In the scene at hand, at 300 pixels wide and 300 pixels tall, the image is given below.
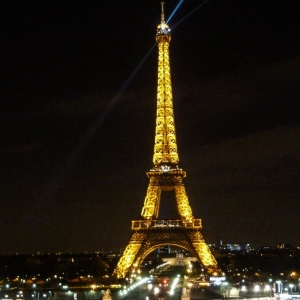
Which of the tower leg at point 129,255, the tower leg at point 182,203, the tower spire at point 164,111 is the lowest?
the tower leg at point 129,255

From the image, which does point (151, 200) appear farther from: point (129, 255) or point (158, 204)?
point (129, 255)

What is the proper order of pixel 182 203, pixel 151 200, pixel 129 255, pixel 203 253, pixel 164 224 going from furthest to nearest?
pixel 151 200 → pixel 182 203 → pixel 164 224 → pixel 203 253 → pixel 129 255

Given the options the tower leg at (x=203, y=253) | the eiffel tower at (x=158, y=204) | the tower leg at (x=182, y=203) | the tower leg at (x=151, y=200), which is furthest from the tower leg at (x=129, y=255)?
the tower leg at (x=203, y=253)

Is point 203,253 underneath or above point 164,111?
underneath

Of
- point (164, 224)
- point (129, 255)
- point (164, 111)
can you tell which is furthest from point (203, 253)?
point (164, 111)

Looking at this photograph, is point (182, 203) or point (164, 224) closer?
point (164, 224)

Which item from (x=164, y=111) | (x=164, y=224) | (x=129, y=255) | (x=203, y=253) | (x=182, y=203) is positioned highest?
(x=164, y=111)

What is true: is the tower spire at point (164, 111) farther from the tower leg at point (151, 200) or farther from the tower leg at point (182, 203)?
the tower leg at point (182, 203)

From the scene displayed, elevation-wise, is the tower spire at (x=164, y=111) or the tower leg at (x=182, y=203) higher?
the tower spire at (x=164, y=111)
